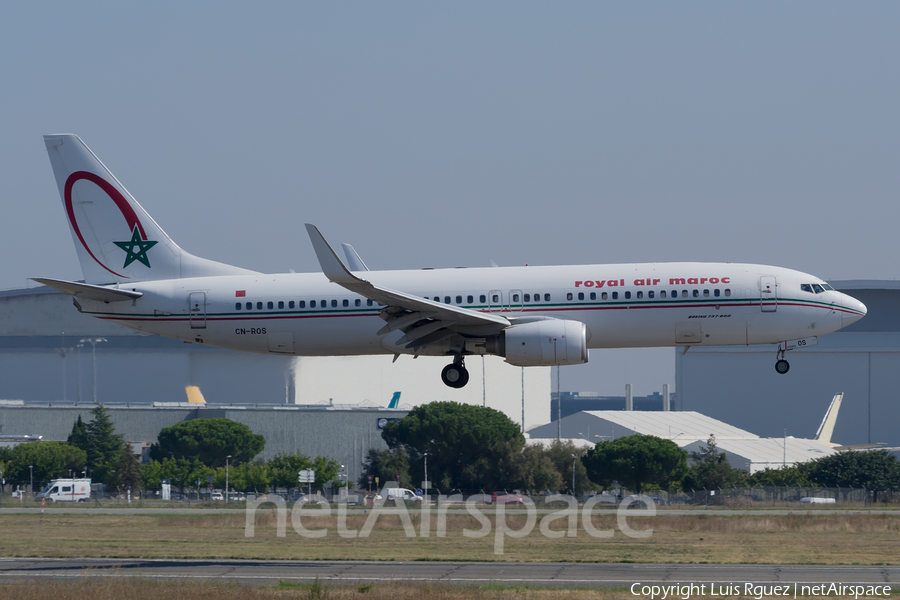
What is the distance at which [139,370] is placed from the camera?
580ft

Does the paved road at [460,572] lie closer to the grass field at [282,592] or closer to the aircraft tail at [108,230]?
the grass field at [282,592]

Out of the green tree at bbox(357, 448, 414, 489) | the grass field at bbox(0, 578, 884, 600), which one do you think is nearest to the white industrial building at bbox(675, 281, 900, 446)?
the green tree at bbox(357, 448, 414, 489)

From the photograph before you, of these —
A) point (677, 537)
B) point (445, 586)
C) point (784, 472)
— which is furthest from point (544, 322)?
point (784, 472)

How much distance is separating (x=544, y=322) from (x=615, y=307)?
2.86m

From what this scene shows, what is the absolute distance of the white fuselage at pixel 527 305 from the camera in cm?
4106

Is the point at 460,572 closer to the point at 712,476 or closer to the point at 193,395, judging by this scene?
the point at 712,476

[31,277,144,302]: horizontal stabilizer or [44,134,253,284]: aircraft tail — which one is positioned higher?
[44,134,253,284]: aircraft tail

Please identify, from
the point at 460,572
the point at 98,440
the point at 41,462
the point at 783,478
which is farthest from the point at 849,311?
the point at 98,440

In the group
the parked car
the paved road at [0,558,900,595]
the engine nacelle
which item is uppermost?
the engine nacelle

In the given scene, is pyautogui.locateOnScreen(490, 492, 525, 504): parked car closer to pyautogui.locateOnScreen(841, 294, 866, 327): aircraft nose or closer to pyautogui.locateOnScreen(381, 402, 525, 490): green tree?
pyautogui.locateOnScreen(381, 402, 525, 490): green tree

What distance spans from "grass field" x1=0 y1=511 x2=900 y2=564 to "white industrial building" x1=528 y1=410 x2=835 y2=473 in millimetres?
67911

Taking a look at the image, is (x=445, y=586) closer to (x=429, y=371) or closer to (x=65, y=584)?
(x=65, y=584)

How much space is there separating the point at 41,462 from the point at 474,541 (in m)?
81.8

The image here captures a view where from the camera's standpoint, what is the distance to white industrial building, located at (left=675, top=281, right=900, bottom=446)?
159250mm
